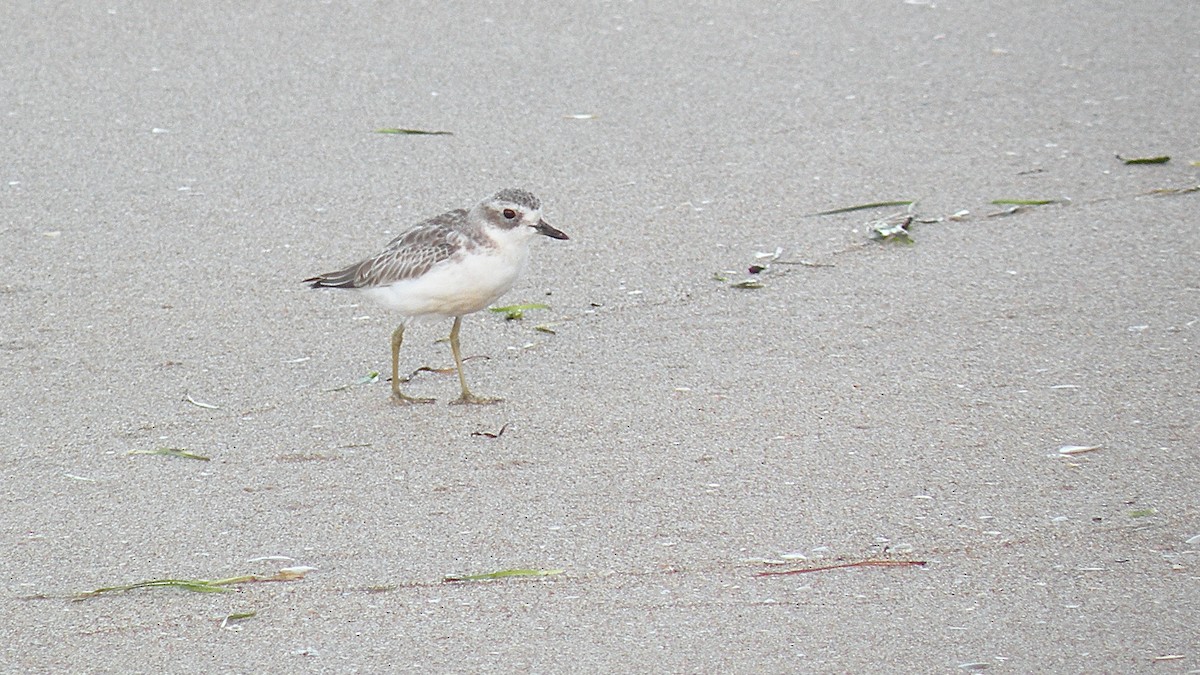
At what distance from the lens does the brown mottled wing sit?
5.87 m

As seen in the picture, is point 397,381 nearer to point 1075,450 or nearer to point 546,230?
point 546,230

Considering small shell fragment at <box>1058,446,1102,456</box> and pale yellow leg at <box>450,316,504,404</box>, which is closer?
small shell fragment at <box>1058,446,1102,456</box>

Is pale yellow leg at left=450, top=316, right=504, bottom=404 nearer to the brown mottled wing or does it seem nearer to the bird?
the bird

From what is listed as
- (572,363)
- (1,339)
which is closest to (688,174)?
(572,363)

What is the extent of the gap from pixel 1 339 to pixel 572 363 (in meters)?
2.32

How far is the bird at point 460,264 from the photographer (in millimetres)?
5820

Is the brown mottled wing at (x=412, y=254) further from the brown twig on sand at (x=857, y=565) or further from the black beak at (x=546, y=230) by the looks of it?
the brown twig on sand at (x=857, y=565)

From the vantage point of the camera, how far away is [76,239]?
7250mm

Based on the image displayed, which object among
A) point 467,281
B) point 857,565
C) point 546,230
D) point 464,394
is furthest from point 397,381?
point 857,565

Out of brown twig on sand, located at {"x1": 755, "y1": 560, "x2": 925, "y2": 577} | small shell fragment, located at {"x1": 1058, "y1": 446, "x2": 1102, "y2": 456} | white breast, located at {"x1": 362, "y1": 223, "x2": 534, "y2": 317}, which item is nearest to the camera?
brown twig on sand, located at {"x1": 755, "y1": 560, "x2": 925, "y2": 577}

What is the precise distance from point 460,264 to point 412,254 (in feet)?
0.80

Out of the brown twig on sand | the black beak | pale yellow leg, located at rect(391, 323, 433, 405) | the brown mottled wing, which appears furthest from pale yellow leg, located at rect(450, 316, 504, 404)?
the brown twig on sand

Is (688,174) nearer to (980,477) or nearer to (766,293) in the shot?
(766,293)

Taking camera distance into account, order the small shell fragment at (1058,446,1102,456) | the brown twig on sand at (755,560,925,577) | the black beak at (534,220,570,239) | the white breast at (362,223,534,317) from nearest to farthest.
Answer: the brown twig on sand at (755,560,925,577)
the small shell fragment at (1058,446,1102,456)
the white breast at (362,223,534,317)
the black beak at (534,220,570,239)
